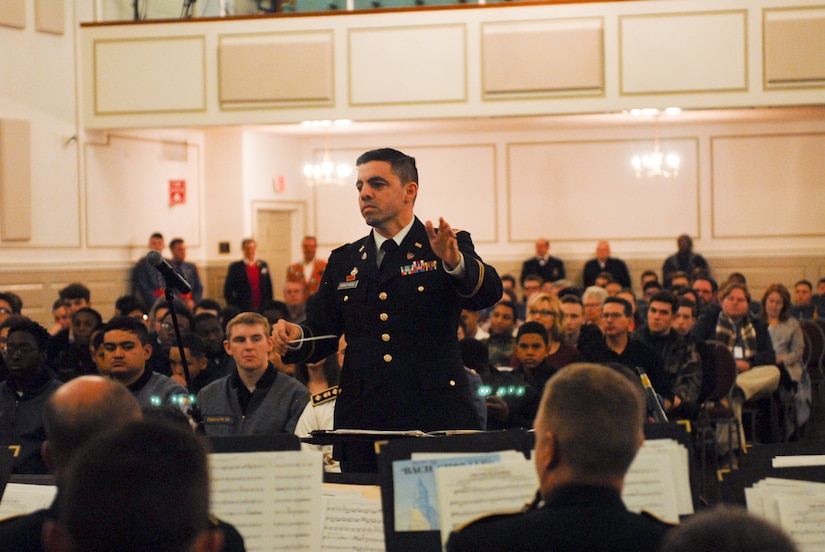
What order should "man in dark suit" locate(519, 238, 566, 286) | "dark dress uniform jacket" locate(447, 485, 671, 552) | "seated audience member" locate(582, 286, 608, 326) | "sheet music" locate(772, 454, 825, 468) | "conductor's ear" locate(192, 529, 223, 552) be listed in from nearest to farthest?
"conductor's ear" locate(192, 529, 223, 552)
"dark dress uniform jacket" locate(447, 485, 671, 552)
"sheet music" locate(772, 454, 825, 468)
"seated audience member" locate(582, 286, 608, 326)
"man in dark suit" locate(519, 238, 566, 286)

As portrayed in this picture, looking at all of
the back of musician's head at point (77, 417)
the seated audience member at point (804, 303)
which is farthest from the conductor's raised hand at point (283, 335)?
the seated audience member at point (804, 303)

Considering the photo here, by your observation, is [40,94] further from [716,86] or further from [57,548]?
[57,548]

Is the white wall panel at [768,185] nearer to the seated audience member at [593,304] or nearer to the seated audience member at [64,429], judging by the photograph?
the seated audience member at [593,304]

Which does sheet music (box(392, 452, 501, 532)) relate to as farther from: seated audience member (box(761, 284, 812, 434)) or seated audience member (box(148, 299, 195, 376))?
seated audience member (box(761, 284, 812, 434))

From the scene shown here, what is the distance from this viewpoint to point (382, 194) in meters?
3.12

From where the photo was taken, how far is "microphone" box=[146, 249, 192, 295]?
317 centimetres

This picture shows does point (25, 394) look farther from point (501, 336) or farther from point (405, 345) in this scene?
point (501, 336)

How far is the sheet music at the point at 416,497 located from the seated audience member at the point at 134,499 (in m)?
0.99

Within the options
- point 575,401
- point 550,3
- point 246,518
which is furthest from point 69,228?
point 575,401

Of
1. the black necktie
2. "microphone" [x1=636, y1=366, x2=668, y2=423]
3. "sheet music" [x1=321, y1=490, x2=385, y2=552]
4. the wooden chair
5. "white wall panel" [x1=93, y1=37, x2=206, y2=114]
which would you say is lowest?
the wooden chair

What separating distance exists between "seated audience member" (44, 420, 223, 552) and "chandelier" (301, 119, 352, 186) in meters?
10.6

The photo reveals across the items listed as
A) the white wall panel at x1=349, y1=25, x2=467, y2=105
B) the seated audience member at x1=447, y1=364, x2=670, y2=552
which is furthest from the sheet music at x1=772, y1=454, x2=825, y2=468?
the white wall panel at x1=349, y1=25, x2=467, y2=105

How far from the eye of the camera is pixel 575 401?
1836mm

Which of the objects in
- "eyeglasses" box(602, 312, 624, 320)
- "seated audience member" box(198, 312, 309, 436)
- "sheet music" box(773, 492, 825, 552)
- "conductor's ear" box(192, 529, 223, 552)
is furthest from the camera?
"eyeglasses" box(602, 312, 624, 320)
